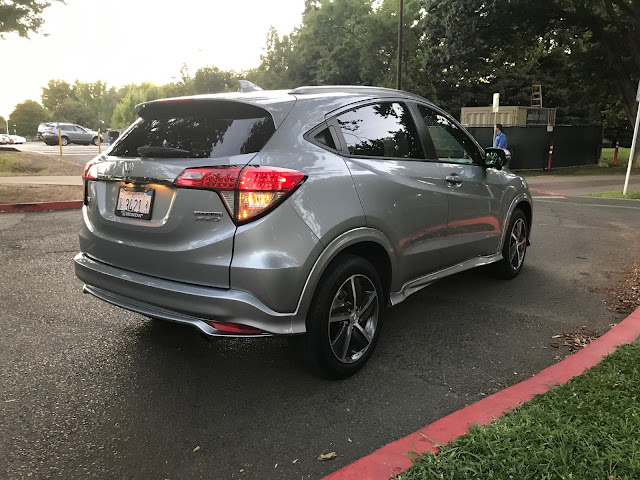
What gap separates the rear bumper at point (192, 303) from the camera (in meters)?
2.80

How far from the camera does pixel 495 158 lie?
496cm

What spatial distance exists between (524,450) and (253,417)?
1400 mm

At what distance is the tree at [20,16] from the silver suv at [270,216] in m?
13.9

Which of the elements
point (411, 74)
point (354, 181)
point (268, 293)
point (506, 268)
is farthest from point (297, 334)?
point (411, 74)

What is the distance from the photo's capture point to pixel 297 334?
9.78 feet

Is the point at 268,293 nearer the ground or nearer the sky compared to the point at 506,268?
nearer the sky

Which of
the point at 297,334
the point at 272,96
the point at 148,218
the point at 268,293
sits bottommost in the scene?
the point at 297,334

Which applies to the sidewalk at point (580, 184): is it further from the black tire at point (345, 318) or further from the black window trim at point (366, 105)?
the black tire at point (345, 318)

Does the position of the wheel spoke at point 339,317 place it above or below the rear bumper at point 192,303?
below

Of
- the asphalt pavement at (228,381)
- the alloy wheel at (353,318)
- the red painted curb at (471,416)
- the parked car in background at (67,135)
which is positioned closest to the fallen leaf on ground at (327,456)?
the asphalt pavement at (228,381)

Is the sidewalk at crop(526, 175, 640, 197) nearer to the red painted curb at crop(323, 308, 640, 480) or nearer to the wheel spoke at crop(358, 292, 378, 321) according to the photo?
the red painted curb at crop(323, 308, 640, 480)

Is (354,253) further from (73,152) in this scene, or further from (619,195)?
(73,152)

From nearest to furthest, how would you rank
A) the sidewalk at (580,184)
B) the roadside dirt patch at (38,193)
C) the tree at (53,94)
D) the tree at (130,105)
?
the roadside dirt patch at (38,193) < the sidewalk at (580,184) < the tree at (130,105) < the tree at (53,94)

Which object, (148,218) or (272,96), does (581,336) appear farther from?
(148,218)
